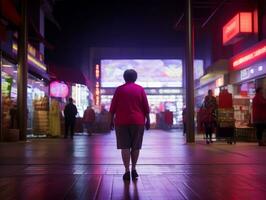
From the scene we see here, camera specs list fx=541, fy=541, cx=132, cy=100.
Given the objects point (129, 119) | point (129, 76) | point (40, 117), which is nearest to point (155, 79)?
point (40, 117)

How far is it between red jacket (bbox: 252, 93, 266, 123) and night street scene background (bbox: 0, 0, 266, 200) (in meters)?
0.03

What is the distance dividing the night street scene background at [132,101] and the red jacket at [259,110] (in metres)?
0.03

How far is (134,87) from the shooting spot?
794 cm

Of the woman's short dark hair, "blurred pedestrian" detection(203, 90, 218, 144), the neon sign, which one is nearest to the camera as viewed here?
the woman's short dark hair

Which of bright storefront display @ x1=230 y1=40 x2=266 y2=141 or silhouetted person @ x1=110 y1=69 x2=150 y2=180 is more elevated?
bright storefront display @ x1=230 y1=40 x2=266 y2=141

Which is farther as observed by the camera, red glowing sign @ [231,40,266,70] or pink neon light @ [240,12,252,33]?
pink neon light @ [240,12,252,33]

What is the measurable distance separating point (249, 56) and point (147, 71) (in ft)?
101

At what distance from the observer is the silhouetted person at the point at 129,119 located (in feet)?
25.5

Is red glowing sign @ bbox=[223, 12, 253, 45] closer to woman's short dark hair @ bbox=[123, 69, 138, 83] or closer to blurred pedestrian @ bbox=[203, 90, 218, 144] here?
blurred pedestrian @ bbox=[203, 90, 218, 144]

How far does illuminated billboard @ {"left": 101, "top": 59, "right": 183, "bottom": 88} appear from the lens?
51.5 m

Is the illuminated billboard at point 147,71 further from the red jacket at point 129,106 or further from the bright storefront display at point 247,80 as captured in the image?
the red jacket at point 129,106

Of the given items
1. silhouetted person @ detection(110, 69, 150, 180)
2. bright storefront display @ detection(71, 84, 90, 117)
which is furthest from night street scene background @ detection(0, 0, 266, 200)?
bright storefront display @ detection(71, 84, 90, 117)

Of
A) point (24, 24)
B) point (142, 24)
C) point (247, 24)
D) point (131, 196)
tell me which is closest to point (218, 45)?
point (247, 24)

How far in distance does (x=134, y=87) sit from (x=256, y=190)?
2389 mm
